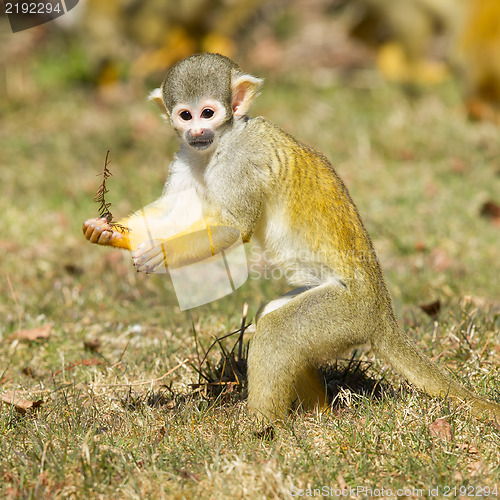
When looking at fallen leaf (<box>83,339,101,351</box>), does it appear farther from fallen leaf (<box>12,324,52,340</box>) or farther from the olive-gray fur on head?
the olive-gray fur on head

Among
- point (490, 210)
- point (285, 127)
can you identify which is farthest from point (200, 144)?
point (285, 127)

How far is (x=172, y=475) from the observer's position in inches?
92.3

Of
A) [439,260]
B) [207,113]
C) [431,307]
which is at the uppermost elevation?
[207,113]

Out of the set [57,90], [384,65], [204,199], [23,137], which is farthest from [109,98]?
[204,199]

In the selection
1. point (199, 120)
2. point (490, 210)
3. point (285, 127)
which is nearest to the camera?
point (199, 120)

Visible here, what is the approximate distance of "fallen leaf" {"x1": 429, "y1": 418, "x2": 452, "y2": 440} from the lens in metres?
2.55

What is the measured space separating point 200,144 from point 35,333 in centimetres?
161

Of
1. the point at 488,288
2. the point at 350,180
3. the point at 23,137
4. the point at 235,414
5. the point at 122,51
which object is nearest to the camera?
the point at 235,414

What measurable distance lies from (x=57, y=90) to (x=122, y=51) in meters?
1.31

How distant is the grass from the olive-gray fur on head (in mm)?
1071

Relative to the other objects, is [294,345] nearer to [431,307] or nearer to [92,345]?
[92,345]

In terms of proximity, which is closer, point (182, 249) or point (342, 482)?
point (342, 482)

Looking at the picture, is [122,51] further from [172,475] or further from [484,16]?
[172,475]

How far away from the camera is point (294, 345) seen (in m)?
2.62
